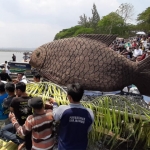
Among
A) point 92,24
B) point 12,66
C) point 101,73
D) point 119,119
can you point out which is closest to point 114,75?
point 101,73

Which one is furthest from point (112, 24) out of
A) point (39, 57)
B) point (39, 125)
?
point (39, 125)

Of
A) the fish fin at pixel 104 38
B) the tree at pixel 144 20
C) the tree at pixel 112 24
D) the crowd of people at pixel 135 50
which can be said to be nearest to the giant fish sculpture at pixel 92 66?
the fish fin at pixel 104 38

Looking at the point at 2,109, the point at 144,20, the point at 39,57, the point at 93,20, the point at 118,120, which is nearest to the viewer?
the point at 118,120

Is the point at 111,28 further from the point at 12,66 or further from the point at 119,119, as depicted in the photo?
the point at 119,119

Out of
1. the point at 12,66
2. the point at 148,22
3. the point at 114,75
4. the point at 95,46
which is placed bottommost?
the point at 12,66

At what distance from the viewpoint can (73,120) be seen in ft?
8.11

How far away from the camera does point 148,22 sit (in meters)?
35.2

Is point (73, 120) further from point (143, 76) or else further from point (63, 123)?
point (143, 76)

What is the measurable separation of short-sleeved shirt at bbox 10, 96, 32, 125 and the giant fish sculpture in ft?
5.16

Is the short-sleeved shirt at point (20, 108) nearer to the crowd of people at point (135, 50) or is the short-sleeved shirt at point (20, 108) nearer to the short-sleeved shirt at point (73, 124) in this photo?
the short-sleeved shirt at point (73, 124)

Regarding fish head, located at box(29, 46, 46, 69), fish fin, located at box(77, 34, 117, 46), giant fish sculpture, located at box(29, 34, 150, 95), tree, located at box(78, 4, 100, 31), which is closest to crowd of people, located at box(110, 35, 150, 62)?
fish fin, located at box(77, 34, 117, 46)

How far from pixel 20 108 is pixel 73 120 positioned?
105 centimetres

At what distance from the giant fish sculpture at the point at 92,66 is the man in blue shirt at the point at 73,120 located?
200 centimetres

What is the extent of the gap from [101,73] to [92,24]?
50511 millimetres
